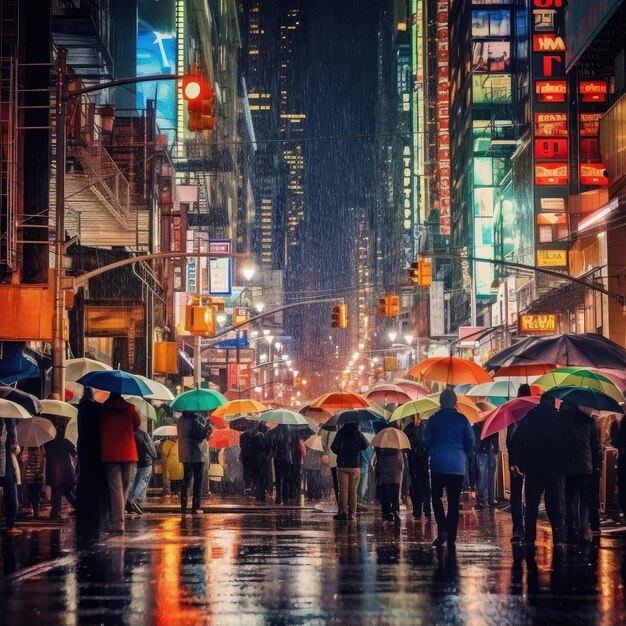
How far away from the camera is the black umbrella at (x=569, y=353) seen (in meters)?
17.6

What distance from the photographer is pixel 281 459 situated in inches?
1039

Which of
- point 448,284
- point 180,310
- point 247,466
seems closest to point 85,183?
point 247,466

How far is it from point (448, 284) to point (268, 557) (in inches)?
3740

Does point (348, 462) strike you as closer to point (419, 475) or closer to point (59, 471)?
point (419, 475)

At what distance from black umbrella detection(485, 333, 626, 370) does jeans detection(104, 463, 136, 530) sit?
19.0 ft

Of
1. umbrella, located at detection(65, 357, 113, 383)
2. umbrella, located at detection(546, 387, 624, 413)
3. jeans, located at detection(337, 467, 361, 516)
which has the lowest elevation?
jeans, located at detection(337, 467, 361, 516)

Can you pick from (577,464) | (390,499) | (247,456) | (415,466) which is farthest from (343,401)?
(577,464)

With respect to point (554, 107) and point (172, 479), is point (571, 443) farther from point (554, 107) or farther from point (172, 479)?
point (554, 107)

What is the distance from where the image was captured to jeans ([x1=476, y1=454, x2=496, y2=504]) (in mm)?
22844

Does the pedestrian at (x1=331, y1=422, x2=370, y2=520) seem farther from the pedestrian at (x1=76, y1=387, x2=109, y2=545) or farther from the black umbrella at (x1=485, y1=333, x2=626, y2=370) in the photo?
the pedestrian at (x1=76, y1=387, x2=109, y2=545)

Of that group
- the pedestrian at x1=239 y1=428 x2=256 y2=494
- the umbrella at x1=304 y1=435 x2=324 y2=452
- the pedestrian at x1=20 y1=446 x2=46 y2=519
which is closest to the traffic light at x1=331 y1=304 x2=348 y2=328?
the pedestrian at x1=239 y1=428 x2=256 y2=494

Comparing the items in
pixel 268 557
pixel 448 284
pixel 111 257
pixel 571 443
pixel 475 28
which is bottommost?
pixel 268 557

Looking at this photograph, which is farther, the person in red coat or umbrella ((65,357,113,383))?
umbrella ((65,357,113,383))

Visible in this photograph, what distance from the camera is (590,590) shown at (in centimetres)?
984
